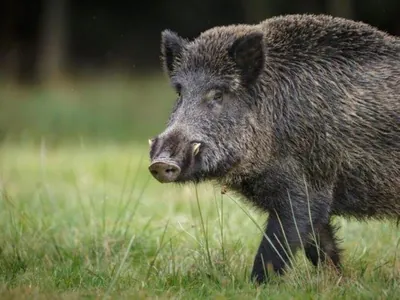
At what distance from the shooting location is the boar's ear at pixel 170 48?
5.45 meters

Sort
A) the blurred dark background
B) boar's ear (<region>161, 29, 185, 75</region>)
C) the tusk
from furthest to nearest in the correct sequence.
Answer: the blurred dark background < boar's ear (<region>161, 29, 185, 75</region>) < the tusk

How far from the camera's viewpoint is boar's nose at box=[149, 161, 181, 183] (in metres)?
4.53

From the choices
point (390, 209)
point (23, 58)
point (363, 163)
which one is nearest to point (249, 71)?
point (363, 163)

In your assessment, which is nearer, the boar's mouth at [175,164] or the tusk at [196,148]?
the boar's mouth at [175,164]

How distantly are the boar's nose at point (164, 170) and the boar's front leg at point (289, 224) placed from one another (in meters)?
0.73

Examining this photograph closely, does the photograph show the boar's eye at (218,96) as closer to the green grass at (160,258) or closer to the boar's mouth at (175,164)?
the boar's mouth at (175,164)

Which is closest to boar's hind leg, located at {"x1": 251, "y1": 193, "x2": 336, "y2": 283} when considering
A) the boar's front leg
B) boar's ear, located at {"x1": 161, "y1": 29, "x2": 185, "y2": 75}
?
the boar's front leg

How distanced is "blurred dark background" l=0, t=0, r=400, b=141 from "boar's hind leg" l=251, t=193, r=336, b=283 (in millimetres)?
11748

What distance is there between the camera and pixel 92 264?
541 centimetres

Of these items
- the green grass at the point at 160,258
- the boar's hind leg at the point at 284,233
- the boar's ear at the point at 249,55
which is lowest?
the green grass at the point at 160,258

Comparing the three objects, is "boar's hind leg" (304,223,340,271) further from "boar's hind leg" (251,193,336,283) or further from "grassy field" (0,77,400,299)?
"boar's hind leg" (251,193,336,283)

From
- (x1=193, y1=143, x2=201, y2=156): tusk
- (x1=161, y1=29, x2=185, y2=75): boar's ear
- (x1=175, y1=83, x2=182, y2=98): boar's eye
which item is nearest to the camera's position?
(x1=193, y1=143, x2=201, y2=156): tusk

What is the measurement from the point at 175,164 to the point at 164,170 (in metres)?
0.08

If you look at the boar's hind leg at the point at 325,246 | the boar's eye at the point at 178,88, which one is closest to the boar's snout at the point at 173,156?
the boar's eye at the point at 178,88
